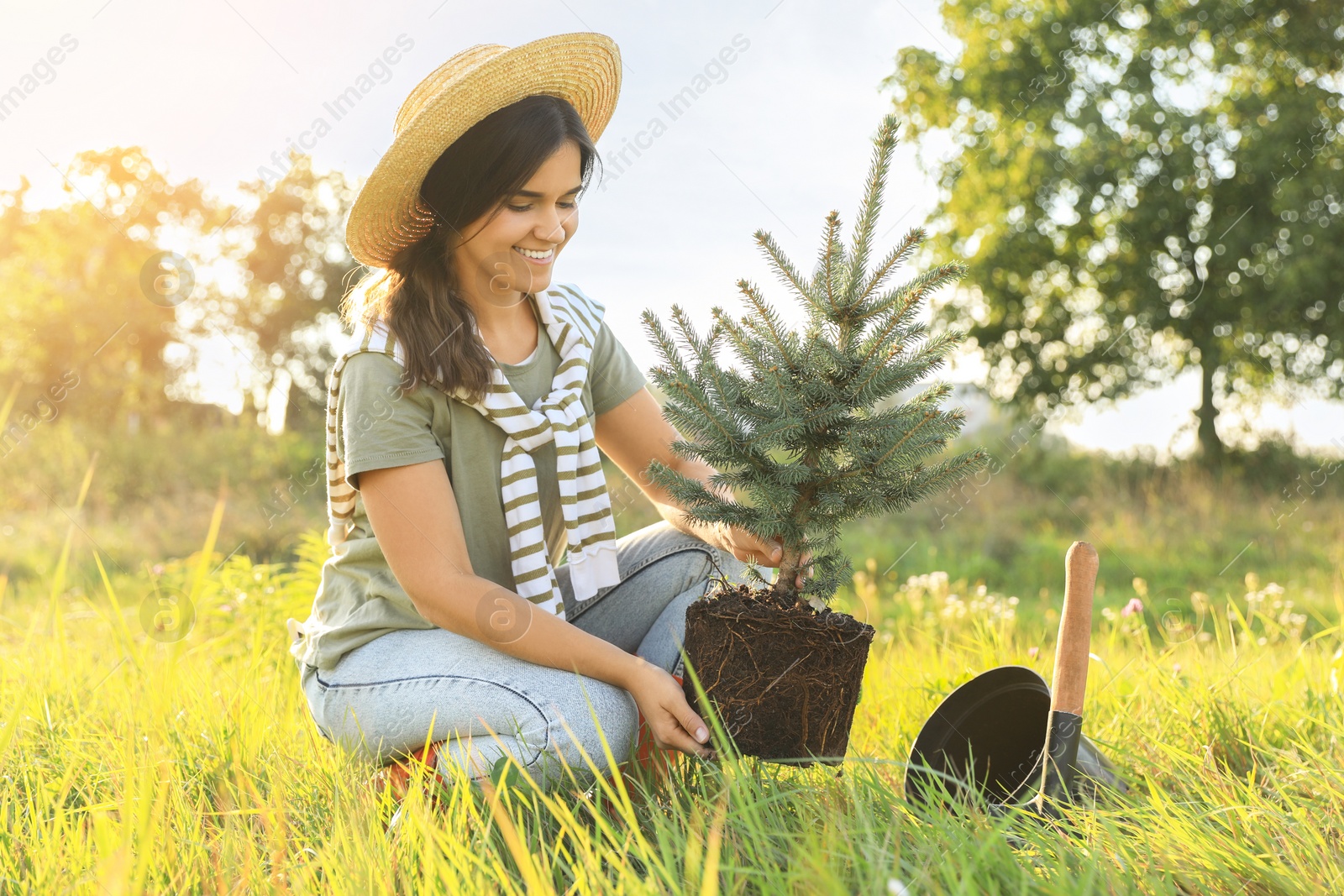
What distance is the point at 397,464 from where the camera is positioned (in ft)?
7.27

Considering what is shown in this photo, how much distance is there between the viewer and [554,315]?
266 cm

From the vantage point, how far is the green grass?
60.8 inches

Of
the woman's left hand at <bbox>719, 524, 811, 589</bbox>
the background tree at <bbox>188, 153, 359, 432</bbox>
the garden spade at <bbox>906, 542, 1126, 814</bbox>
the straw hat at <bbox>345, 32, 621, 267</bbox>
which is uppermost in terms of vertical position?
the background tree at <bbox>188, 153, 359, 432</bbox>

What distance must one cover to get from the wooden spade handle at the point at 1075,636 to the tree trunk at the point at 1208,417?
514 inches

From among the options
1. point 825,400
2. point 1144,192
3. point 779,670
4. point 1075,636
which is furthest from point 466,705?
A: point 1144,192

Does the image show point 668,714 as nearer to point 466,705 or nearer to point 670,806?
point 670,806

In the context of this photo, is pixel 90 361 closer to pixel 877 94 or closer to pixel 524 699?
pixel 877 94

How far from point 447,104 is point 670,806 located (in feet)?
5.72

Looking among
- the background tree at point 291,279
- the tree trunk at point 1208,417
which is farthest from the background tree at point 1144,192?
the background tree at point 291,279

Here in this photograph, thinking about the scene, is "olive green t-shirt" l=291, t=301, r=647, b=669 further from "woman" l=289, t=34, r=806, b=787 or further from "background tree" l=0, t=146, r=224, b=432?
"background tree" l=0, t=146, r=224, b=432

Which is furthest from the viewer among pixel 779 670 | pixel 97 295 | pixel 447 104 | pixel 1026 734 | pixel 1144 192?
pixel 97 295

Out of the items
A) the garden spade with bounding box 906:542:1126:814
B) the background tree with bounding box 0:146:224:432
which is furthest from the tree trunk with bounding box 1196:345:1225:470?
the background tree with bounding box 0:146:224:432

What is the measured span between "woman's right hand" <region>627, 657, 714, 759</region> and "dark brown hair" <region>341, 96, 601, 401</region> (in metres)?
0.83

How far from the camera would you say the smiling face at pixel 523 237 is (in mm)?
2320
